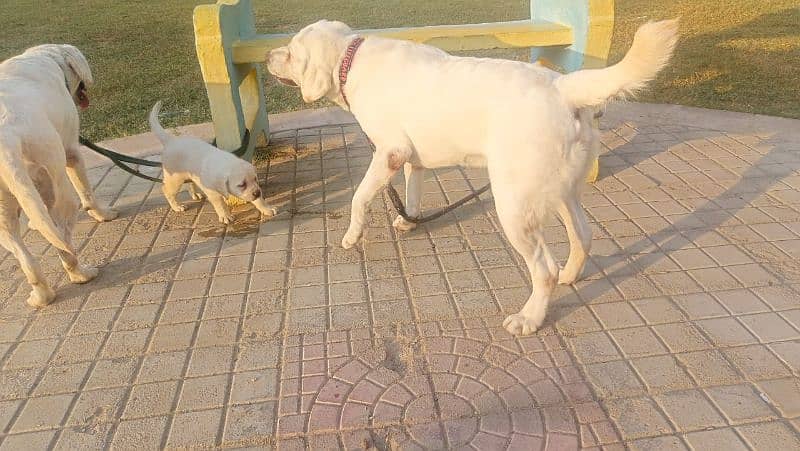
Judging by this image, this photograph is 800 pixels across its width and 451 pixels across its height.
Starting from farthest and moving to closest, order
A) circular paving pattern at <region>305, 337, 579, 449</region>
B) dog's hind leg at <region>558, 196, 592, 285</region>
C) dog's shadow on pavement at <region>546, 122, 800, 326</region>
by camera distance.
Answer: dog's shadow on pavement at <region>546, 122, 800, 326</region> < dog's hind leg at <region>558, 196, 592, 285</region> < circular paving pattern at <region>305, 337, 579, 449</region>

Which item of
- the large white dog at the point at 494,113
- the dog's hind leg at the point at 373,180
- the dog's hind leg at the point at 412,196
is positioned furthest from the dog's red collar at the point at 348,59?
the dog's hind leg at the point at 412,196

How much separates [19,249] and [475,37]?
3522mm

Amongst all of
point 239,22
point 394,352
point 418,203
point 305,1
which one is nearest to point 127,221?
point 239,22

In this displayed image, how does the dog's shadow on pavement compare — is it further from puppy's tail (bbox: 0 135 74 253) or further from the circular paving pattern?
puppy's tail (bbox: 0 135 74 253)

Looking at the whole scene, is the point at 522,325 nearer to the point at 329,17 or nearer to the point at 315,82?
the point at 315,82

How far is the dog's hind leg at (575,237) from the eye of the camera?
3240 mm

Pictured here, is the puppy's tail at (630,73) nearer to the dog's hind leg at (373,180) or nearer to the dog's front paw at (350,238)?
the dog's hind leg at (373,180)

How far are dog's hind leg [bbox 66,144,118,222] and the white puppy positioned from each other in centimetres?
53

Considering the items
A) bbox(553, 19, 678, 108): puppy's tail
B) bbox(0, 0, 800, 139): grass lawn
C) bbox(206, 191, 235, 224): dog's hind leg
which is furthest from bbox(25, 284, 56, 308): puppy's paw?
bbox(0, 0, 800, 139): grass lawn

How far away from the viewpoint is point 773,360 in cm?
280

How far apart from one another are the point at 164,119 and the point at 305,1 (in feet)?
30.1

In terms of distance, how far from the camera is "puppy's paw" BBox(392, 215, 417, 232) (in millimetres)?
4219

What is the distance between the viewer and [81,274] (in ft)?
12.1

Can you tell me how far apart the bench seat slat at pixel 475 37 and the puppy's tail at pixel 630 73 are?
6.46 ft
